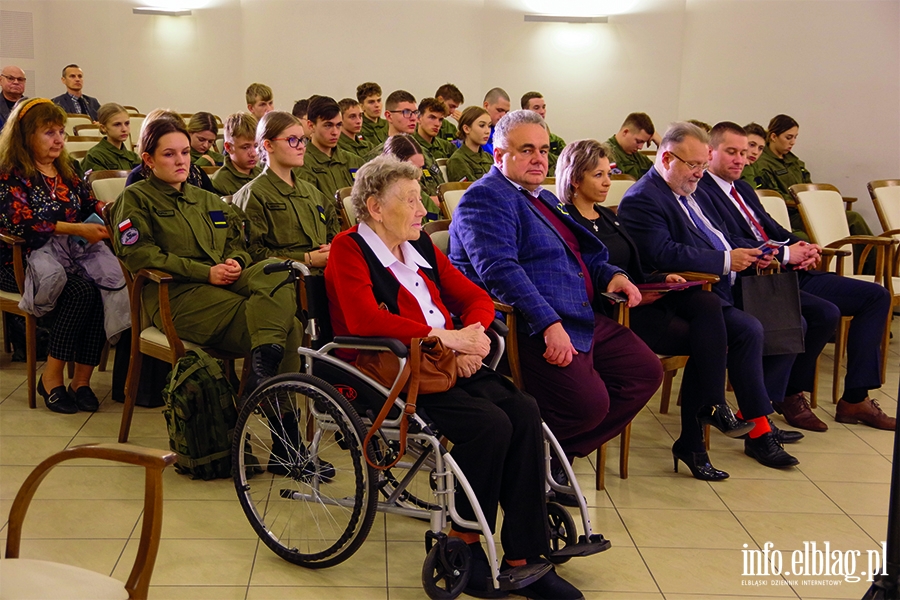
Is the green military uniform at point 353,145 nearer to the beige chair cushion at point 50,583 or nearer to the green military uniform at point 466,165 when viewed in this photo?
the green military uniform at point 466,165

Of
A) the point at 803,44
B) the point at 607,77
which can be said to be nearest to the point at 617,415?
the point at 803,44

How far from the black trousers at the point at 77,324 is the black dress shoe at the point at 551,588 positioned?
2.06m

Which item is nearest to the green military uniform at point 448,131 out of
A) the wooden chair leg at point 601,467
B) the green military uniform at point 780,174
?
Answer: the green military uniform at point 780,174

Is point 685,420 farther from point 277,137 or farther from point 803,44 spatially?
point 803,44

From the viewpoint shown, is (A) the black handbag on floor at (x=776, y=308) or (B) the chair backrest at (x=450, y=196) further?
(B) the chair backrest at (x=450, y=196)

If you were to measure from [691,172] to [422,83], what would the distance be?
6.55m

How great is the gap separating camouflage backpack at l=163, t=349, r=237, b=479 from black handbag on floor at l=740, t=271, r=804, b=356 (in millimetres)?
1996

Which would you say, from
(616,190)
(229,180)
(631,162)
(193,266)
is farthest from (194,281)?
(631,162)

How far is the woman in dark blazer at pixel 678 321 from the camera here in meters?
3.10

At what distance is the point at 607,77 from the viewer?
9.18 meters

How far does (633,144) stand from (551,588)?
14.8 feet

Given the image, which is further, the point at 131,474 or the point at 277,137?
the point at 277,137

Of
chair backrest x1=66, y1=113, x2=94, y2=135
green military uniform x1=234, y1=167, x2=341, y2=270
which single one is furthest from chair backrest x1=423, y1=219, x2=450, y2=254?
chair backrest x1=66, y1=113, x2=94, y2=135

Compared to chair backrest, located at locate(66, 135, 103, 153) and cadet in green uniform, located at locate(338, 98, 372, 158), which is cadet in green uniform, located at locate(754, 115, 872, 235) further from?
chair backrest, located at locate(66, 135, 103, 153)
